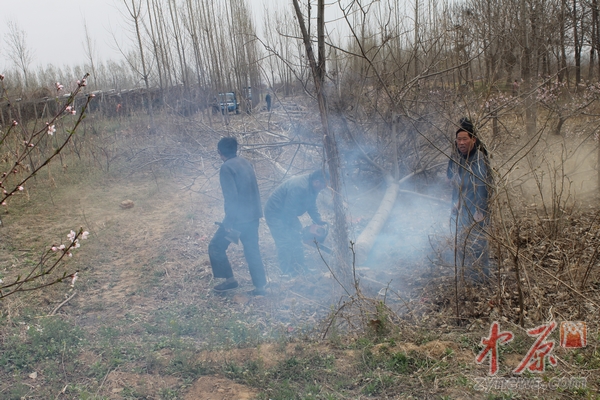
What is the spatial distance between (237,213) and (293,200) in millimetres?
691

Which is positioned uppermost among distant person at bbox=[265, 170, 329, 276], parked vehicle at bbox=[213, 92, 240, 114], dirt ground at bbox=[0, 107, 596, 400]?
parked vehicle at bbox=[213, 92, 240, 114]

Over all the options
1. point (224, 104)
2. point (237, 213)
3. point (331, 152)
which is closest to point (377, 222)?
point (237, 213)

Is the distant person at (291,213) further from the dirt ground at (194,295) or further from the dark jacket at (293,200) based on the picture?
the dirt ground at (194,295)

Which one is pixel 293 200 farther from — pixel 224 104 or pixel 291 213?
pixel 224 104

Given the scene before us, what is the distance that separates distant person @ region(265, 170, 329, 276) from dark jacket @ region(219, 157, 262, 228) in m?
0.45

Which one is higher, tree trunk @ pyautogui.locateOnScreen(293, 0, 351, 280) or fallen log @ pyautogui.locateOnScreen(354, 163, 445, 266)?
tree trunk @ pyautogui.locateOnScreen(293, 0, 351, 280)

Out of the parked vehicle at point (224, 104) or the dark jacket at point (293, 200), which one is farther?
the parked vehicle at point (224, 104)

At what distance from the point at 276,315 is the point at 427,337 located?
170 cm

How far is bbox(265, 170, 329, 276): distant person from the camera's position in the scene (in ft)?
16.3

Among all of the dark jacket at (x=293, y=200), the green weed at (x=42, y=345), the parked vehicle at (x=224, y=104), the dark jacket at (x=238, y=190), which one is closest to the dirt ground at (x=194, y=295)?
the green weed at (x=42, y=345)

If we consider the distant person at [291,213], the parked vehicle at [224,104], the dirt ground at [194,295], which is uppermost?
the parked vehicle at [224,104]

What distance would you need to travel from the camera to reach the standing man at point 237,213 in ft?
15.0

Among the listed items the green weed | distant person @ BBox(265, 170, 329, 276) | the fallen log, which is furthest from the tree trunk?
the green weed

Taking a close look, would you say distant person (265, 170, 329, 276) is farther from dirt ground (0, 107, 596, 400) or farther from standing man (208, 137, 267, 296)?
standing man (208, 137, 267, 296)
